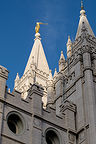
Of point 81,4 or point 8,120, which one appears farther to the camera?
point 81,4

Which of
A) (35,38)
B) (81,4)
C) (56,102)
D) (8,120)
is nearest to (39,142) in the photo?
(8,120)

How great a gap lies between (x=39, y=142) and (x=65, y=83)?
1169 centimetres

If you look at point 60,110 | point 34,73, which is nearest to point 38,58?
point 34,73

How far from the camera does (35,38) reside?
7238 cm

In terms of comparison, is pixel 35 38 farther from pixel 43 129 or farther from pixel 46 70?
pixel 43 129

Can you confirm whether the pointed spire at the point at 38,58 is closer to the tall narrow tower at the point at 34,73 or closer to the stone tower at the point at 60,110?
the tall narrow tower at the point at 34,73

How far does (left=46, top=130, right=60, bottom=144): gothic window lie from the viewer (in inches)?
1166

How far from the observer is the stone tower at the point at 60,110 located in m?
27.3

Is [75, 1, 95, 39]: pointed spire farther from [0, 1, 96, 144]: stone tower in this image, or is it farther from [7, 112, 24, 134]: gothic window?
[7, 112, 24, 134]: gothic window

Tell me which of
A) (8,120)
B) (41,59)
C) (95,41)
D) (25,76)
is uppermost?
(41,59)

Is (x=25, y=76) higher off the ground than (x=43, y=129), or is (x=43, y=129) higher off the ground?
(x=25, y=76)

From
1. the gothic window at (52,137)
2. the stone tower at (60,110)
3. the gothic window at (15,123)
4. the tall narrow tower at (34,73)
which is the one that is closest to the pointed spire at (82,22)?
the stone tower at (60,110)

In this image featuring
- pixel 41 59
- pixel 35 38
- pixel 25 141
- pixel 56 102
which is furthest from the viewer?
pixel 35 38

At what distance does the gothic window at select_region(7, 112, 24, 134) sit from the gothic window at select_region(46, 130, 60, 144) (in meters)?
2.87
